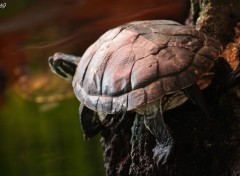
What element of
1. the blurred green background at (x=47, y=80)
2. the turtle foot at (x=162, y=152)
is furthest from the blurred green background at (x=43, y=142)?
the turtle foot at (x=162, y=152)

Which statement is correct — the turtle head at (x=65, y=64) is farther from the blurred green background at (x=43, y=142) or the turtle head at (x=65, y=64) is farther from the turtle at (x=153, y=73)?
the blurred green background at (x=43, y=142)

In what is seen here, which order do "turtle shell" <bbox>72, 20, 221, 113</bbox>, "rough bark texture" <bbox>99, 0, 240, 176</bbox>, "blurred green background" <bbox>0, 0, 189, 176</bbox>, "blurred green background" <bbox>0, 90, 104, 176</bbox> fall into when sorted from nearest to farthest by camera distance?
"turtle shell" <bbox>72, 20, 221, 113</bbox>
"rough bark texture" <bbox>99, 0, 240, 176</bbox>
"blurred green background" <bbox>0, 90, 104, 176</bbox>
"blurred green background" <bbox>0, 0, 189, 176</bbox>

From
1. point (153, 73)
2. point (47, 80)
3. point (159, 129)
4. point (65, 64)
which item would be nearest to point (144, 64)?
point (153, 73)

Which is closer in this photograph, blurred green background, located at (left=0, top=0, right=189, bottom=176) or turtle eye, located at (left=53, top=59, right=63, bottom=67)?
turtle eye, located at (left=53, top=59, right=63, bottom=67)

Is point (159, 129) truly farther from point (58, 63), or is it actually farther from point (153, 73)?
point (58, 63)

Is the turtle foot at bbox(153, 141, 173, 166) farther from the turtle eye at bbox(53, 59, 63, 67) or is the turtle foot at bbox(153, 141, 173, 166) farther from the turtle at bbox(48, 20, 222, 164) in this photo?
the turtle eye at bbox(53, 59, 63, 67)

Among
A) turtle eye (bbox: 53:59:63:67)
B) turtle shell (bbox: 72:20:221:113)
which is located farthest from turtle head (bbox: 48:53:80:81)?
turtle shell (bbox: 72:20:221:113)
